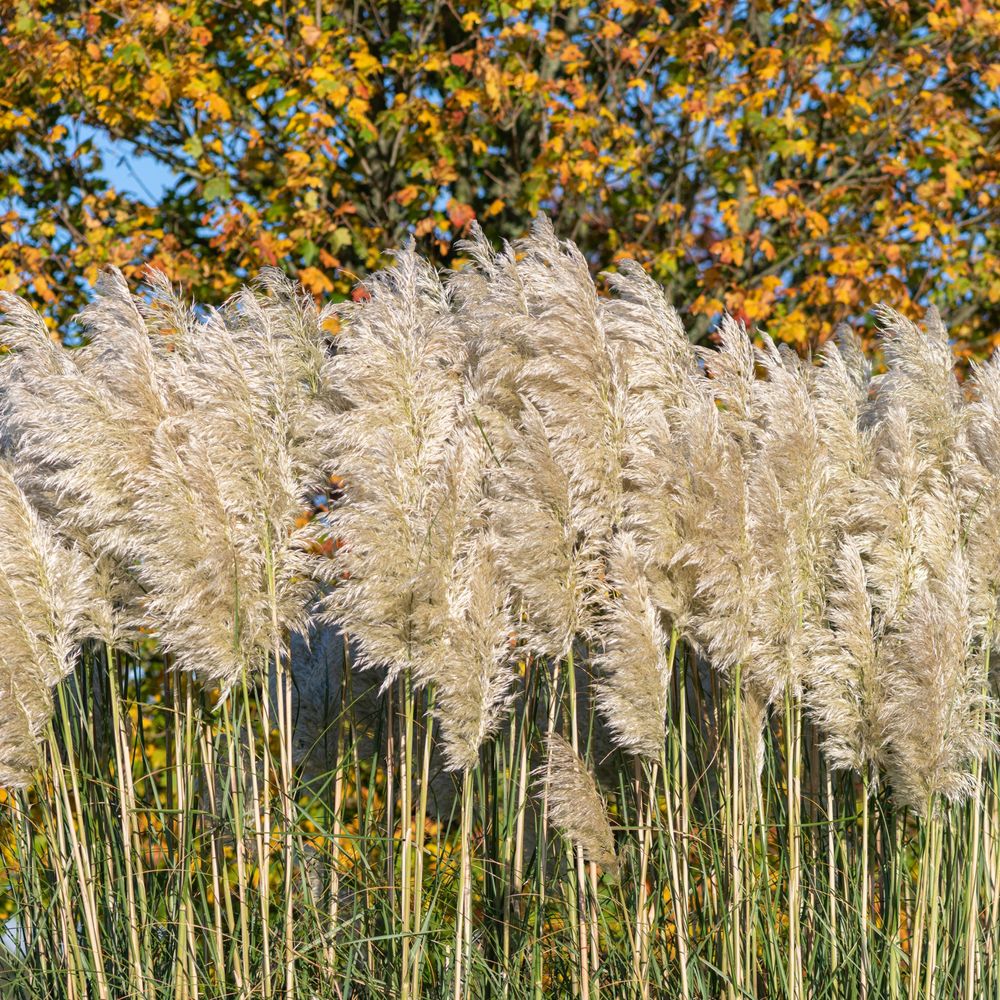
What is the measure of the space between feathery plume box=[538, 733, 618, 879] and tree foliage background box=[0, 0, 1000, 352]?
406cm

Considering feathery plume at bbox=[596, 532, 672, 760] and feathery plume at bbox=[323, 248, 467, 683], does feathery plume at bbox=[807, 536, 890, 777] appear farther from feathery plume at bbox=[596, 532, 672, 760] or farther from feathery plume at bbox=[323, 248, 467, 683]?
feathery plume at bbox=[323, 248, 467, 683]

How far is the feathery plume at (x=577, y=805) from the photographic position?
125 inches

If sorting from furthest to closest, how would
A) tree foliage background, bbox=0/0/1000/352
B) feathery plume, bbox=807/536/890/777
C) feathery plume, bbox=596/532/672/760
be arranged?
tree foliage background, bbox=0/0/1000/352 → feathery plume, bbox=807/536/890/777 → feathery plume, bbox=596/532/672/760

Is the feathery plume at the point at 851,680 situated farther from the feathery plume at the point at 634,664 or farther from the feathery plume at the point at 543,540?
the feathery plume at the point at 543,540

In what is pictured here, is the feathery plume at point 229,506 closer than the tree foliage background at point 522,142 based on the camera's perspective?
Yes

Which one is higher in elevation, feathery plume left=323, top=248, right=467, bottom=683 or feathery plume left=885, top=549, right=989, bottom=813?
feathery plume left=323, top=248, right=467, bottom=683

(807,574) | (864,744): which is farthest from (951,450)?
(864,744)

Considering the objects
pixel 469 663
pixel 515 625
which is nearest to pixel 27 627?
pixel 469 663

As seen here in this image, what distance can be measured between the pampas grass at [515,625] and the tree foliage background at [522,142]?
11.1ft

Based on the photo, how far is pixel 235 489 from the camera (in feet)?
11.1

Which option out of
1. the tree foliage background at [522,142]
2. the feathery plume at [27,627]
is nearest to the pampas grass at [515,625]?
the feathery plume at [27,627]

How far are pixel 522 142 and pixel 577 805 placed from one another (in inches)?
199

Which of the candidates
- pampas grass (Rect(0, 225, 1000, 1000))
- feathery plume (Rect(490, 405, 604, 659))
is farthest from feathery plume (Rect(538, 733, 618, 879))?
feathery plume (Rect(490, 405, 604, 659))

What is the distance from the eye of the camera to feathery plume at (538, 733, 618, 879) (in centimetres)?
317
